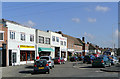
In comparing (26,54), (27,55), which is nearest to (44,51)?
(27,55)

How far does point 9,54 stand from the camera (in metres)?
33.9

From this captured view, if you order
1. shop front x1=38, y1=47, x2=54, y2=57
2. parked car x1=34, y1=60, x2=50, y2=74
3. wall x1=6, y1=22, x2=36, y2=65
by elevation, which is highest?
wall x1=6, y1=22, x2=36, y2=65

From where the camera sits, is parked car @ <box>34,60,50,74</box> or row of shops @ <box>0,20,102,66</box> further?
row of shops @ <box>0,20,102,66</box>

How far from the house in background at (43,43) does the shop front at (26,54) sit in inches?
91.2

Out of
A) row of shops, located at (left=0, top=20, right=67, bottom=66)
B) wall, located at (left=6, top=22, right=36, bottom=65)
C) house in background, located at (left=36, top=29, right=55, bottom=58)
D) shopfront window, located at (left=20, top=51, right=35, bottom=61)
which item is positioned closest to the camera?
row of shops, located at (left=0, top=20, right=67, bottom=66)

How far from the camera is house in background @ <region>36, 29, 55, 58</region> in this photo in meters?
44.4

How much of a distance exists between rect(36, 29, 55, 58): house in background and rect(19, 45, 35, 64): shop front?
2.32m

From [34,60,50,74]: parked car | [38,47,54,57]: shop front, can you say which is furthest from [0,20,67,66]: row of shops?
[34,60,50,74]: parked car

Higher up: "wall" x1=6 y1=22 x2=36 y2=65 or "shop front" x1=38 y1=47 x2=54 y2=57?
"wall" x1=6 y1=22 x2=36 y2=65

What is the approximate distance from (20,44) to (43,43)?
10.7 metres

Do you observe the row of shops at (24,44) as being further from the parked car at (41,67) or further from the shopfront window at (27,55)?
the parked car at (41,67)

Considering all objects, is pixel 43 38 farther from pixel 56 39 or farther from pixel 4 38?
pixel 4 38

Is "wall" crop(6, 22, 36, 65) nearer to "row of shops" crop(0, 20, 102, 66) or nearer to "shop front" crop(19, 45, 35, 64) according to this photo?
"row of shops" crop(0, 20, 102, 66)

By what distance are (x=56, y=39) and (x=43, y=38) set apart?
8.55 meters
